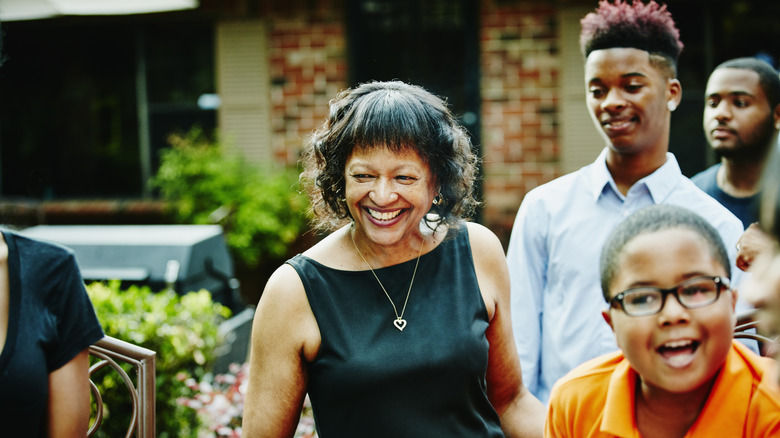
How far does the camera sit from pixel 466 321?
193cm

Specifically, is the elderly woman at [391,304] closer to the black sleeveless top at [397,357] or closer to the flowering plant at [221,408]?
the black sleeveless top at [397,357]

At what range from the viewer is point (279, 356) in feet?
6.07

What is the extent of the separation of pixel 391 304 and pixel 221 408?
1589 millimetres

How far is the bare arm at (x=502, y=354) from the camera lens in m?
2.06

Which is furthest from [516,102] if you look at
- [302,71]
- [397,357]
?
[397,357]

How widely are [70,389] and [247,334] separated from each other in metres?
2.70

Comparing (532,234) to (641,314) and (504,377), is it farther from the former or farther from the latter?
(641,314)

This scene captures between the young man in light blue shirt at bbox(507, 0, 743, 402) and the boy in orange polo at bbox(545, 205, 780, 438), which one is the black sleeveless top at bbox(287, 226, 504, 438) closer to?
the boy in orange polo at bbox(545, 205, 780, 438)

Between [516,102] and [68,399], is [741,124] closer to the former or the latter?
[68,399]

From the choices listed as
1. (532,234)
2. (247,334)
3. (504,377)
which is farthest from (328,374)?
(247,334)

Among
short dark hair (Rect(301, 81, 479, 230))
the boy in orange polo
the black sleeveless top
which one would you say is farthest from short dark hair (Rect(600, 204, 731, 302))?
A: short dark hair (Rect(301, 81, 479, 230))

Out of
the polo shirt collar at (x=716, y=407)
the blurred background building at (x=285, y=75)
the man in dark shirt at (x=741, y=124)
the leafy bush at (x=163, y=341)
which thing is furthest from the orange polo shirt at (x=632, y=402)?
the blurred background building at (x=285, y=75)

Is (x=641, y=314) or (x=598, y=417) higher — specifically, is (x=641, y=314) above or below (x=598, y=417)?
above

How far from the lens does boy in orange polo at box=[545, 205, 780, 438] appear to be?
4.62 ft
